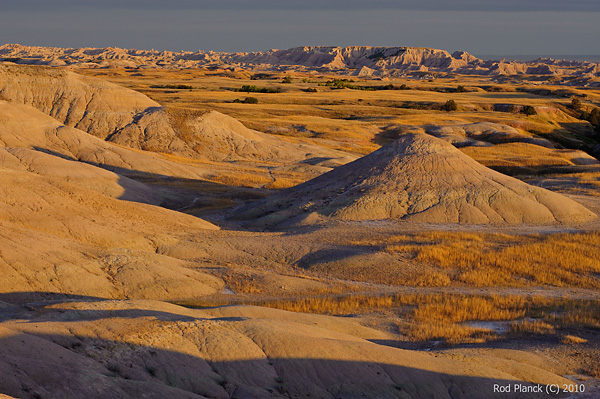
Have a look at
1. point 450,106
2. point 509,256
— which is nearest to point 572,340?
point 509,256

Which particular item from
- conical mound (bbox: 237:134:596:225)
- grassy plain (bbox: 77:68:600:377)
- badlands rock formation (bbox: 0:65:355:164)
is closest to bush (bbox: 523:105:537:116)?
grassy plain (bbox: 77:68:600:377)

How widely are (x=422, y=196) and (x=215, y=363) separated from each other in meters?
19.3

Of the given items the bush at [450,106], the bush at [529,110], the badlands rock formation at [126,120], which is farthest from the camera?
the bush at [450,106]

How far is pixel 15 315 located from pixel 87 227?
990 cm

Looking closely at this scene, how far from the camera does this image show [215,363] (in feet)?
31.8

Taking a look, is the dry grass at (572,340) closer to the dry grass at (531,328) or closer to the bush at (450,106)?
the dry grass at (531,328)

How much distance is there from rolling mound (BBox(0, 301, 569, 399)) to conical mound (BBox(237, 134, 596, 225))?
15.8 m

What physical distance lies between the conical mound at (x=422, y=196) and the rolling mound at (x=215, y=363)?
51.9 feet

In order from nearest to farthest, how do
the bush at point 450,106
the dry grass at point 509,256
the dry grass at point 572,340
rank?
the dry grass at point 572,340 < the dry grass at point 509,256 < the bush at point 450,106

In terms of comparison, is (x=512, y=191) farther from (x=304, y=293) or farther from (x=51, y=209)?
(x=51, y=209)

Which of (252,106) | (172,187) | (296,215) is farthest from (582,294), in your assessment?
(252,106)

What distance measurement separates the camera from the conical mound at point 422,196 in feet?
88.1

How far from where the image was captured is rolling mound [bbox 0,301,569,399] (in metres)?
8.29

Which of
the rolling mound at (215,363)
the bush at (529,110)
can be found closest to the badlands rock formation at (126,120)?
the rolling mound at (215,363)
